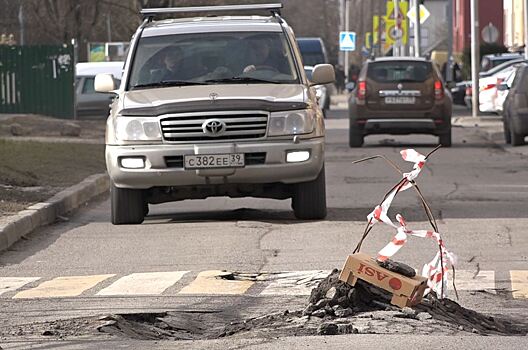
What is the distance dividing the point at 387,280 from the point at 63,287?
286 cm

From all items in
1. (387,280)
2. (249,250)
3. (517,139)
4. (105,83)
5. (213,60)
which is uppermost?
(213,60)

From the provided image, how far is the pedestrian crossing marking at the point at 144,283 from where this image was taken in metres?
9.45

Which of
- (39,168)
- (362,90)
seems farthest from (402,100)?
(39,168)

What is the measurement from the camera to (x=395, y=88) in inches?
1029

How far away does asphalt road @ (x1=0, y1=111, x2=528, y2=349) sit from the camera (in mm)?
8664

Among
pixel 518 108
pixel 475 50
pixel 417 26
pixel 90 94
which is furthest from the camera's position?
pixel 417 26

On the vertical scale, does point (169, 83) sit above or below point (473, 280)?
above

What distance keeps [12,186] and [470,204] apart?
517cm

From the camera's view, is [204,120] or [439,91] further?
[439,91]

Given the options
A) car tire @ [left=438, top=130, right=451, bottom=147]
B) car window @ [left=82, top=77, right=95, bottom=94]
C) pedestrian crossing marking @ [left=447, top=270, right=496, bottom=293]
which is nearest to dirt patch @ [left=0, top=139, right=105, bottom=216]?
pedestrian crossing marking @ [left=447, top=270, right=496, bottom=293]

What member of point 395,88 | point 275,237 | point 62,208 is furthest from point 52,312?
point 395,88

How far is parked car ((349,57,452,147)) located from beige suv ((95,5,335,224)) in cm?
1157

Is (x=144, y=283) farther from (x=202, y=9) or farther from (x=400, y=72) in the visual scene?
(x=400, y=72)

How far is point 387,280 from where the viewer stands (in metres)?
7.79
